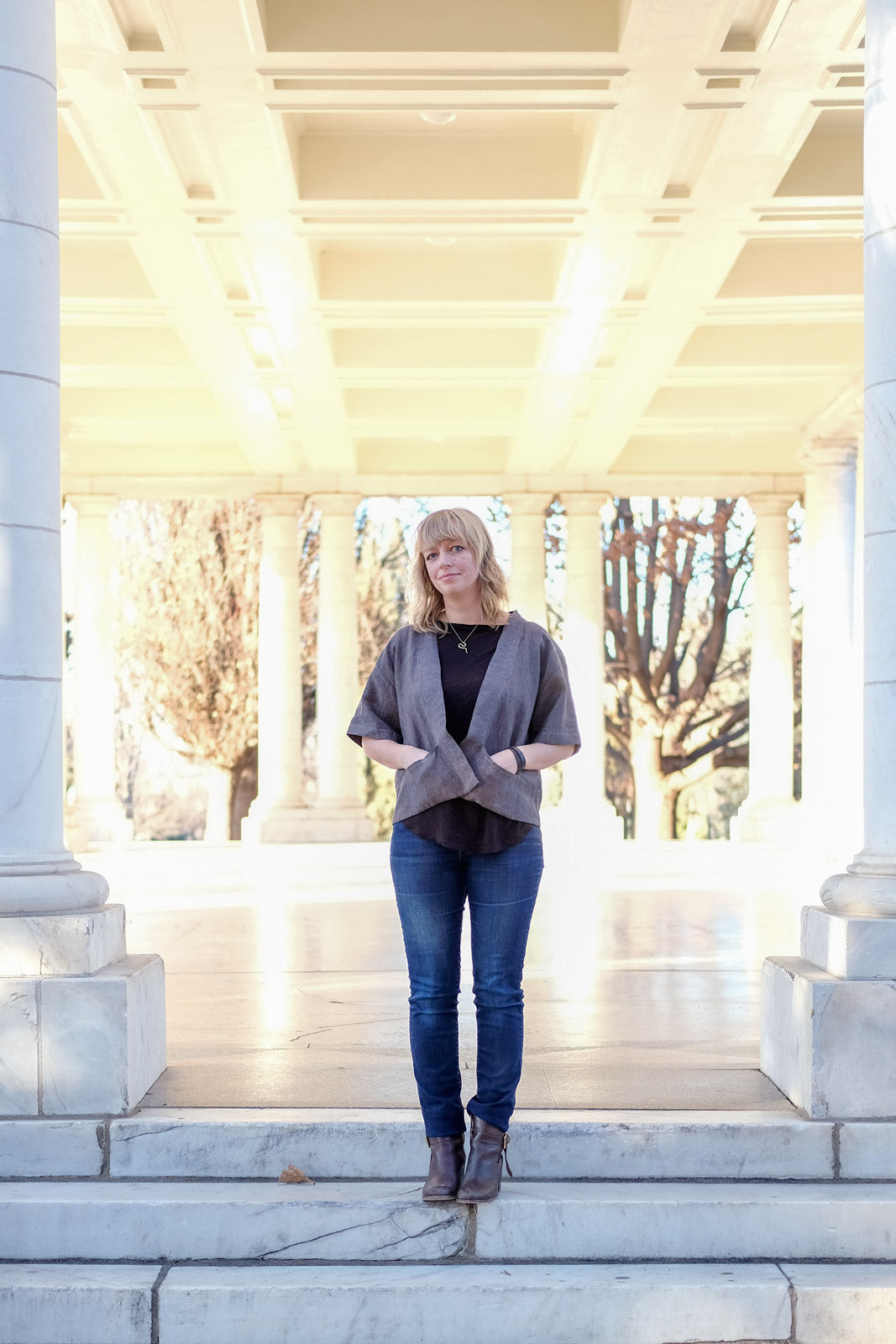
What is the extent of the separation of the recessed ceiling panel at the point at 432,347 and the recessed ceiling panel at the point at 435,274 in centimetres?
397

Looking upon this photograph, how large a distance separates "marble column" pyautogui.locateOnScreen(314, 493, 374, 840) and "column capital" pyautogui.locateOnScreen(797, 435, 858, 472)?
14.2 meters

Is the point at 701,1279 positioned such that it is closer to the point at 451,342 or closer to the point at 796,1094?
the point at 796,1094

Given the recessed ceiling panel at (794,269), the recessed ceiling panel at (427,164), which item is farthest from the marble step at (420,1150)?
the recessed ceiling panel at (794,269)

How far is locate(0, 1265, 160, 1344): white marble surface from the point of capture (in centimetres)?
800

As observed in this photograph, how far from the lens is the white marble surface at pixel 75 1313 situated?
8000mm

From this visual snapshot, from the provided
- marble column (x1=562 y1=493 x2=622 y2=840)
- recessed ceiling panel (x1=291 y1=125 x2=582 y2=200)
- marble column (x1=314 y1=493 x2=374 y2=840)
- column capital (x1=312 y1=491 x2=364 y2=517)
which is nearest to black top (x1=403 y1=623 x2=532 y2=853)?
recessed ceiling panel (x1=291 y1=125 x2=582 y2=200)

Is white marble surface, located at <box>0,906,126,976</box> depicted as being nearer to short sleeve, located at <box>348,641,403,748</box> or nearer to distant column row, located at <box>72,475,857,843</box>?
short sleeve, located at <box>348,641,403,748</box>

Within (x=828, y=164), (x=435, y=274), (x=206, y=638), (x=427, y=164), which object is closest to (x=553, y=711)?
(x=427, y=164)

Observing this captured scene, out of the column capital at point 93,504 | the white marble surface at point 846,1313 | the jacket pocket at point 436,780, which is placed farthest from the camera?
the column capital at point 93,504

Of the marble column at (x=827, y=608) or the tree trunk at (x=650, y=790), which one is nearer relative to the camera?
the marble column at (x=827, y=608)

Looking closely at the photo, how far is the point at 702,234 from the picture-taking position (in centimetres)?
2498

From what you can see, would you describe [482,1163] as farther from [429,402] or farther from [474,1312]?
[429,402]

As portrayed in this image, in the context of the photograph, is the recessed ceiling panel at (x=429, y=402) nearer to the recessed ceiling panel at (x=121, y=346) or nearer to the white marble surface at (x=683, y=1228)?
the recessed ceiling panel at (x=121, y=346)

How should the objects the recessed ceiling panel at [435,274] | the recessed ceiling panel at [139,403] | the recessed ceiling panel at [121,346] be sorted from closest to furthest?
the recessed ceiling panel at [435,274] → the recessed ceiling panel at [121,346] → the recessed ceiling panel at [139,403]
